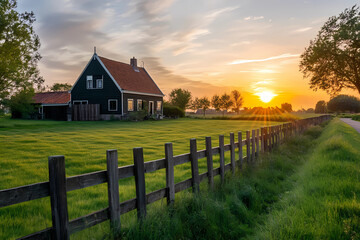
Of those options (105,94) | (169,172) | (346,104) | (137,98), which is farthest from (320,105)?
→ (169,172)

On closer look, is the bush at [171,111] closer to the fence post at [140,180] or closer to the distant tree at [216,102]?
the fence post at [140,180]

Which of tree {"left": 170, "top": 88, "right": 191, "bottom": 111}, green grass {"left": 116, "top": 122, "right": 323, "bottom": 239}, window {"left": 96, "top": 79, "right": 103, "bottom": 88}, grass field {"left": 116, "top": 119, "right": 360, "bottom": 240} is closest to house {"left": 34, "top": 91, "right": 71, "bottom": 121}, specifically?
window {"left": 96, "top": 79, "right": 103, "bottom": 88}

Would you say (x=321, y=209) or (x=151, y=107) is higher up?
(x=151, y=107)

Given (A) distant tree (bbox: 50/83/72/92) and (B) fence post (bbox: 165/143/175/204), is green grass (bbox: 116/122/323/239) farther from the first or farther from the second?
(A) distant tree (bbox: 50/83/72/92)

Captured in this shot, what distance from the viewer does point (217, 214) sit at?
13.0 feet

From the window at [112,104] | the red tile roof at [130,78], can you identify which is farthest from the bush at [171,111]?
the window at [112,104]

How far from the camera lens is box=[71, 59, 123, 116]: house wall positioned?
32.5 m

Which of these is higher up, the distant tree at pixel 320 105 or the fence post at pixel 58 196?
the distant tree at pixel 320 105

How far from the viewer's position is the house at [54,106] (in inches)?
1493

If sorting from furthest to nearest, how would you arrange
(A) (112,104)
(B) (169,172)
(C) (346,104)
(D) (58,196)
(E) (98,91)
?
1. (C) (346,104)
2. (E) (98,91)
3. (A) (112,104)
4. (B) (169,172)
5. (D) (58,196)

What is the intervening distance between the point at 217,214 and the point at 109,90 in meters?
31.2

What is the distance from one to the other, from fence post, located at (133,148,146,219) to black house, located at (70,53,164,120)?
29596 millimetres

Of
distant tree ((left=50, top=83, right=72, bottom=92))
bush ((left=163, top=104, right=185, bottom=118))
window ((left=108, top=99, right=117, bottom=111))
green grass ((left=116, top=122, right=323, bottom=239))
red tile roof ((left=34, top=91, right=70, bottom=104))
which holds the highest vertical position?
distant tree ((left=50, top=83, right=72, bottom=92))

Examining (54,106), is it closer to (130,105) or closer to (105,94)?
(105,94)
